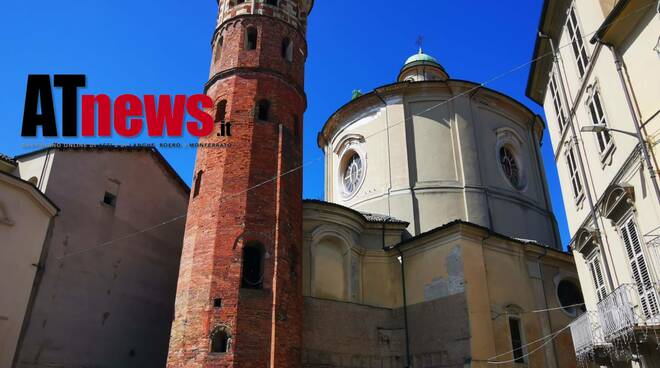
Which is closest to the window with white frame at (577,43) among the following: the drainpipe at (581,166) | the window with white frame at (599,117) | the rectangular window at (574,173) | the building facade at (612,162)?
the building facade at (612,162)

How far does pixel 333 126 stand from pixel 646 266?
17.6 m

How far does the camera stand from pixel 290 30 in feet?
65.5

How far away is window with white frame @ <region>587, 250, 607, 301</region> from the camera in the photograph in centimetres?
1256

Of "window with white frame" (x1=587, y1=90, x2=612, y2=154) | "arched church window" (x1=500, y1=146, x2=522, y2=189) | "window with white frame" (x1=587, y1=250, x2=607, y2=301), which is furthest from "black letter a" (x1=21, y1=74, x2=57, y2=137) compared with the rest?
"arched church window" (x1=500, y1=146, x2=522, y2=189)

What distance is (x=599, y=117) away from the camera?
39.8ft

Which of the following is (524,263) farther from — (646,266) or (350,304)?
(646,266)

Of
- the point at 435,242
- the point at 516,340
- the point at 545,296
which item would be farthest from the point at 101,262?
the point at 545,296

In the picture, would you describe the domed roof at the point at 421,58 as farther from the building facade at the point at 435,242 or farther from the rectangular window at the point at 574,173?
the rectangular window at the point at 574,173

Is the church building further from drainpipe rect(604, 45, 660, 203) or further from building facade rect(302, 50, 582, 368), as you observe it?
drainpipe rect(604, 45, 660, 203)

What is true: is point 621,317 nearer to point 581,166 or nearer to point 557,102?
point 581,166

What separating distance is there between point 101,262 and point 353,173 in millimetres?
11349

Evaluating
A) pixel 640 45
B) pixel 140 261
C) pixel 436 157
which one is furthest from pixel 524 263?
pixel 140 261

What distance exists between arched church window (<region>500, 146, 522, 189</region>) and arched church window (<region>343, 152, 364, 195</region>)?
6.20m

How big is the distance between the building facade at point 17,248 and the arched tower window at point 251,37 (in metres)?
8.32
